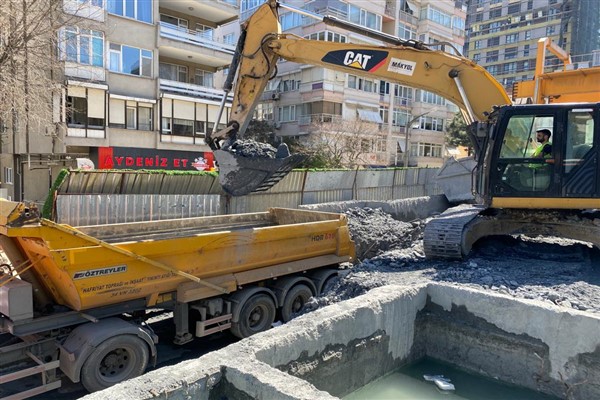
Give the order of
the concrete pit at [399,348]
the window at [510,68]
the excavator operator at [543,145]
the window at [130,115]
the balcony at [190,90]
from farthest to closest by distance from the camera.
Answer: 1. the window at [510,68]
2. the balcony at [190,90]
3. the window at [130,115]
4. the excavator operator at [543,145]
5. the concrete pit at [399,348]

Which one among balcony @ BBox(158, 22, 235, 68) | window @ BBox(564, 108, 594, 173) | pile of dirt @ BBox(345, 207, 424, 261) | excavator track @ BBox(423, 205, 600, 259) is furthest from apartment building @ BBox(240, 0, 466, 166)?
window @ BBox(564, 108, 594, 173)

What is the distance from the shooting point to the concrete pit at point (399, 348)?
9.22 ft

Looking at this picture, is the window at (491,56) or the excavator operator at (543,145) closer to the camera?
the excavator operator at (543,145)

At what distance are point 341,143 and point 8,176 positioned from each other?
1773 cm

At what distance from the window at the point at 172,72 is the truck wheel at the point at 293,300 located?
66.4 feet

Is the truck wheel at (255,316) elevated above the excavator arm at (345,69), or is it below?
below

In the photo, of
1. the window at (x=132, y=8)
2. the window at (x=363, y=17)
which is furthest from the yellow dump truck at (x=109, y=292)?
the window at (x=363, y=17)

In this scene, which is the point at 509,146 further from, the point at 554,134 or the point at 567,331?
the point at 567,331

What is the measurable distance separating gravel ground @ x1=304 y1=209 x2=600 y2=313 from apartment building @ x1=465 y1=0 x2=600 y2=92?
52.1m

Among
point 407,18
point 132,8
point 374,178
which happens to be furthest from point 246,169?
point 407,18

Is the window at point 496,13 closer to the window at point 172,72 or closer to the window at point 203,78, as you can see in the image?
the window at point 203,78

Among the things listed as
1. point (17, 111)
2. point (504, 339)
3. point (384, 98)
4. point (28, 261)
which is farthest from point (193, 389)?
point (384, 98)

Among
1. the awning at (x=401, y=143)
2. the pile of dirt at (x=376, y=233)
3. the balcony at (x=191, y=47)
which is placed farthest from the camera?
the awning at (x=401, y=143)

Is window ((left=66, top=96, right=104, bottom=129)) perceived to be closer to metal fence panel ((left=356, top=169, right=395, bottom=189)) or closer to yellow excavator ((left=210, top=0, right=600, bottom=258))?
metal fence panel ((left=356, top=169, right=395, bottom=189))
